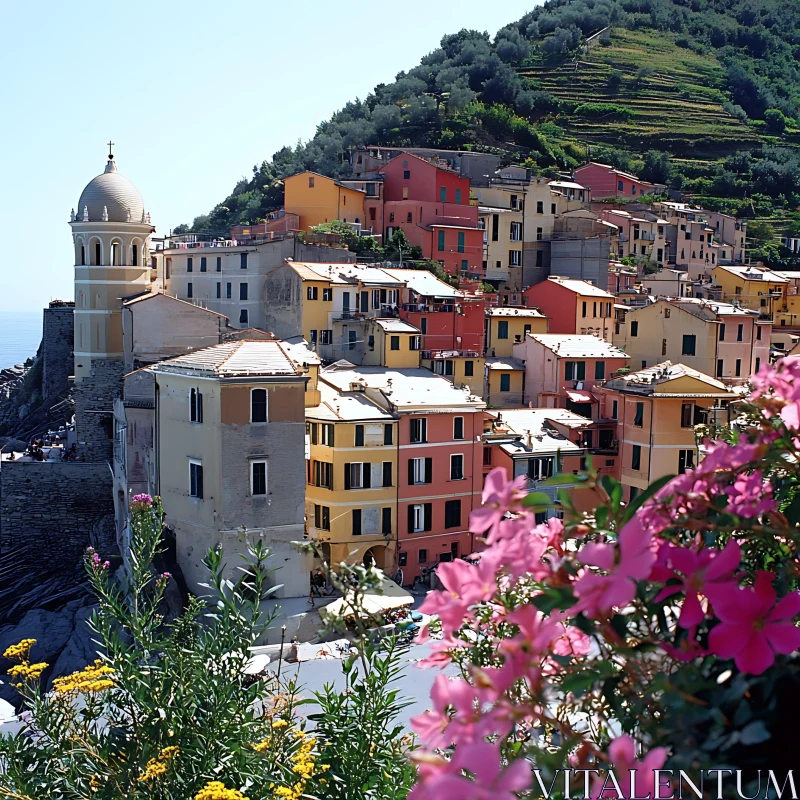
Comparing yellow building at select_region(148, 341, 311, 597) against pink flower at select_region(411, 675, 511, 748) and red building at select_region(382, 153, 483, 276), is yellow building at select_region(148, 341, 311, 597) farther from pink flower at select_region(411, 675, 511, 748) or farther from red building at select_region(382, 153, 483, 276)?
pink flower at select_region(411, 675, 511, 748)

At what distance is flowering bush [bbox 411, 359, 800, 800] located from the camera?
2.04 metres

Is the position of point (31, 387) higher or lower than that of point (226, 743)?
lower

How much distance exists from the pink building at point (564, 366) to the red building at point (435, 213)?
8.10m

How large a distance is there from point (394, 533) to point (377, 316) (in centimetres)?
962

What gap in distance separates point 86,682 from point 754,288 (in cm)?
4711

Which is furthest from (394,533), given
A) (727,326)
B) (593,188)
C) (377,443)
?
(593,188)

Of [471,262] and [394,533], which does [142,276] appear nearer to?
[471,262]

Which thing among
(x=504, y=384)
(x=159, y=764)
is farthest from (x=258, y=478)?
(x=159, y=764)

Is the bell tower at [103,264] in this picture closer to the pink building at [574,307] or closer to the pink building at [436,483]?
the pink building at [574,307]

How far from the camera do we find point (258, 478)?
23.3 m

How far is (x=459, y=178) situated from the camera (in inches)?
1780

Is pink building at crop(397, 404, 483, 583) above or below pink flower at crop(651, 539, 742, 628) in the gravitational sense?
below

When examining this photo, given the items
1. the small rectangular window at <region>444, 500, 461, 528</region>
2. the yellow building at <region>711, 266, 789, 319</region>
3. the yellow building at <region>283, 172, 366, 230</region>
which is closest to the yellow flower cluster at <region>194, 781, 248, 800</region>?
the small rectangular window at <region>444, 500, 461, 528</region>

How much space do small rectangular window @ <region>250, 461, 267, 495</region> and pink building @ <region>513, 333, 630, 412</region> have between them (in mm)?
12890
